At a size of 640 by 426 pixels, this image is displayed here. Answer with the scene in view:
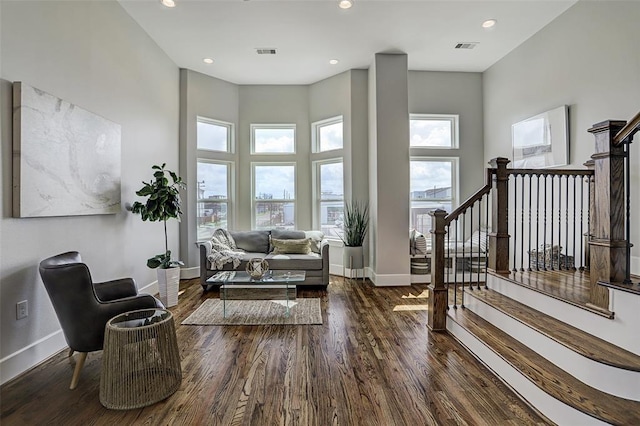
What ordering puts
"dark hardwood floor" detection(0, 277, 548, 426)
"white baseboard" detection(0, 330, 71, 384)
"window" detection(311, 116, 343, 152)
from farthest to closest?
1. "window" detection(311, 116, 343, 152)
2. "white baseboard" detection(0, 330, 71, 384)
3. "dark hardwood floor" detection(0, 277, 548, 426)

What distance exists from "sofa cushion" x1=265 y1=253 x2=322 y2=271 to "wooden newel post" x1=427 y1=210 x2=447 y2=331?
1962 millimetres

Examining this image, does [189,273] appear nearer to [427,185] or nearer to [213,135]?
[213,135]

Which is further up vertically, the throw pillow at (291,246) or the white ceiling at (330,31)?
the white ceiling at (330,31)

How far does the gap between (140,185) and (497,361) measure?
170 inches

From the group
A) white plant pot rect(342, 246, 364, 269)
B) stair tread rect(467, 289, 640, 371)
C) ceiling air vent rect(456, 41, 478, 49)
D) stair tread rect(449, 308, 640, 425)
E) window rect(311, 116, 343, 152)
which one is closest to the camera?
stair tread rect(449, 308, 640, 425)

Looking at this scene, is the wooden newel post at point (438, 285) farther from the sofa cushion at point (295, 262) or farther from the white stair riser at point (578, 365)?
the sofa cushion at point (295, 262)

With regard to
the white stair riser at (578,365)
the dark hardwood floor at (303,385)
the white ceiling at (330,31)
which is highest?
the white ceiling at (330,31)

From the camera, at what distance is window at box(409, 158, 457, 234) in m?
5.73

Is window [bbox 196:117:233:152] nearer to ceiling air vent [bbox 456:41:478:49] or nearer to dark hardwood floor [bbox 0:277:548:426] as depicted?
dark hardwood floor [bbox 0:277:548:426]

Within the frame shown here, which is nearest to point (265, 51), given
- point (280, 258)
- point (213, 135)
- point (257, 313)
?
point (213, 135)

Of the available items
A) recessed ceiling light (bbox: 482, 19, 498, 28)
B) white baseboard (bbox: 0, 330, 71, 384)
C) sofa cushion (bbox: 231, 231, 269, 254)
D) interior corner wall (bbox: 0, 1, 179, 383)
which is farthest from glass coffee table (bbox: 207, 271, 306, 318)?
recessed ceiling light (bbox: 482, 19, 498, 28)

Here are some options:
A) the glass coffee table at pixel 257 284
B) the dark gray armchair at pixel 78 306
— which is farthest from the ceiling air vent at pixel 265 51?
the dark gray armchair at pixel 78 306

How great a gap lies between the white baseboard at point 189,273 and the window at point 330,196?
90.8 inches

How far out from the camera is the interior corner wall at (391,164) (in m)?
4.90
